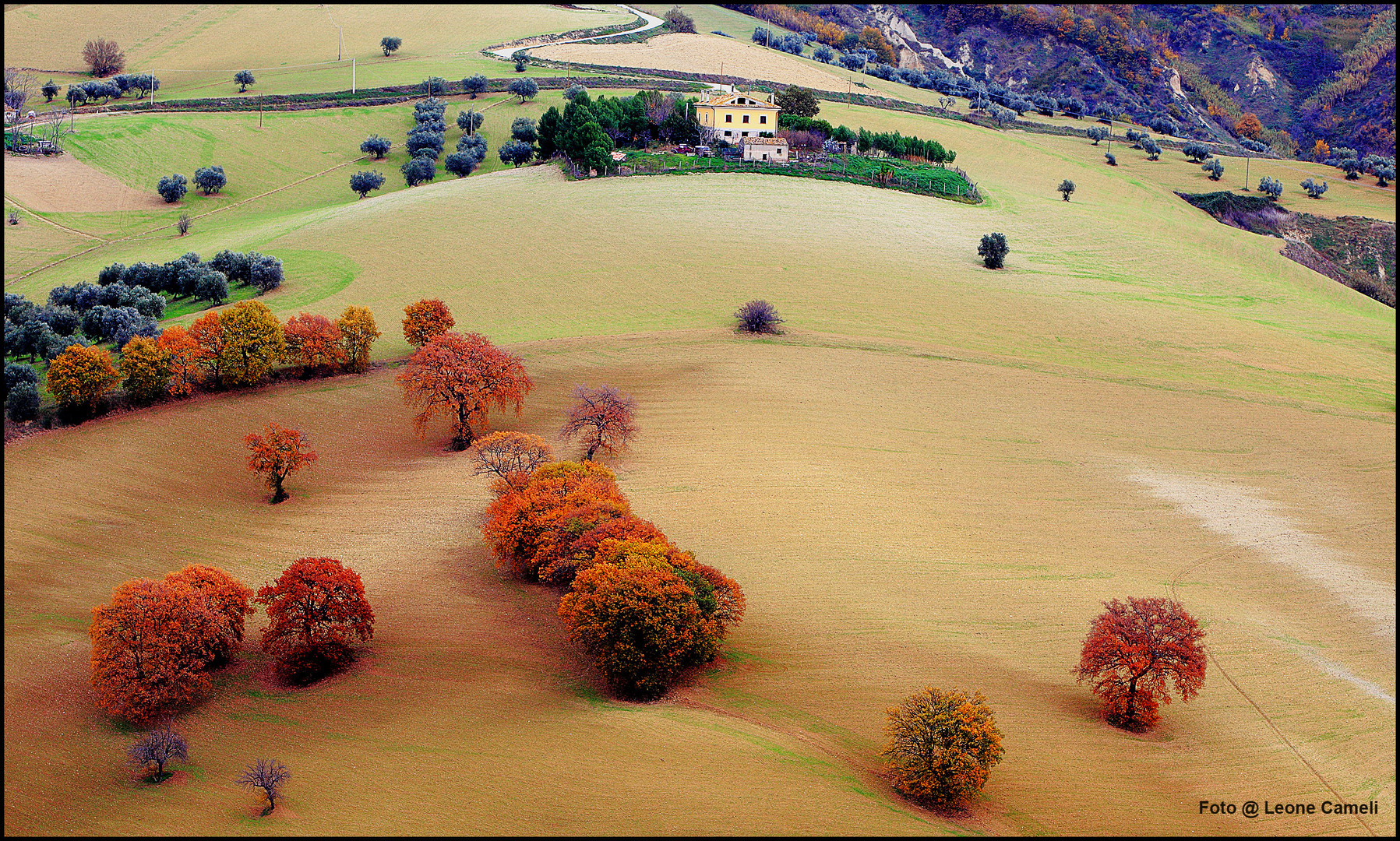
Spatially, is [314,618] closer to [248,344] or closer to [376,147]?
[248,344]

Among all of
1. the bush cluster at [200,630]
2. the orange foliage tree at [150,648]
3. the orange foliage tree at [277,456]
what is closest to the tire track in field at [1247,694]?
the bush cluster at [200,630]

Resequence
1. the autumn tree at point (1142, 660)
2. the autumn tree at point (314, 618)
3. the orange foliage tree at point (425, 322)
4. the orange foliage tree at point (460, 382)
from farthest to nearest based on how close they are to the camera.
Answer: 1. the orange foliage tree at point (425, 322)
2. the orange foliage tree at point (460, 382)
3. the autumn tree at point (314, 618)
4. the autumn tree at point (1142, 660)

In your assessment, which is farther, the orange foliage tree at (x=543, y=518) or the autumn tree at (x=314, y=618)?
the orange foliage tree at (x=543, y=518)

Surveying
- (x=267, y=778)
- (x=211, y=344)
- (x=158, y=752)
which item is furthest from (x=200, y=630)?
(x=211, y=344)

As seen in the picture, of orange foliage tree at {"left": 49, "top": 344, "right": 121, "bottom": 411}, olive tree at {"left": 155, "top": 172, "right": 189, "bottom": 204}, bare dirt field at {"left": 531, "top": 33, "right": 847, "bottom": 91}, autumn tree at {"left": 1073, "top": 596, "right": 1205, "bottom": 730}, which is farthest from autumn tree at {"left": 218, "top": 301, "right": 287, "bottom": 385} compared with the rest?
bare dirt field at {"left": 531, "top": 33, "right": 847, "bottom": 91}

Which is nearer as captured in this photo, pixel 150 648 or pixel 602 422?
pixel 150 648

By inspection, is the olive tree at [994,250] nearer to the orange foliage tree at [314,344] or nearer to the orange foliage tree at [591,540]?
the orange foliage tree at [591,540]

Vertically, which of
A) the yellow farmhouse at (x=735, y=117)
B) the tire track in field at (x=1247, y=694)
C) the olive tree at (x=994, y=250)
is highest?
the yellow farmhouse at (x=735, y=117)
